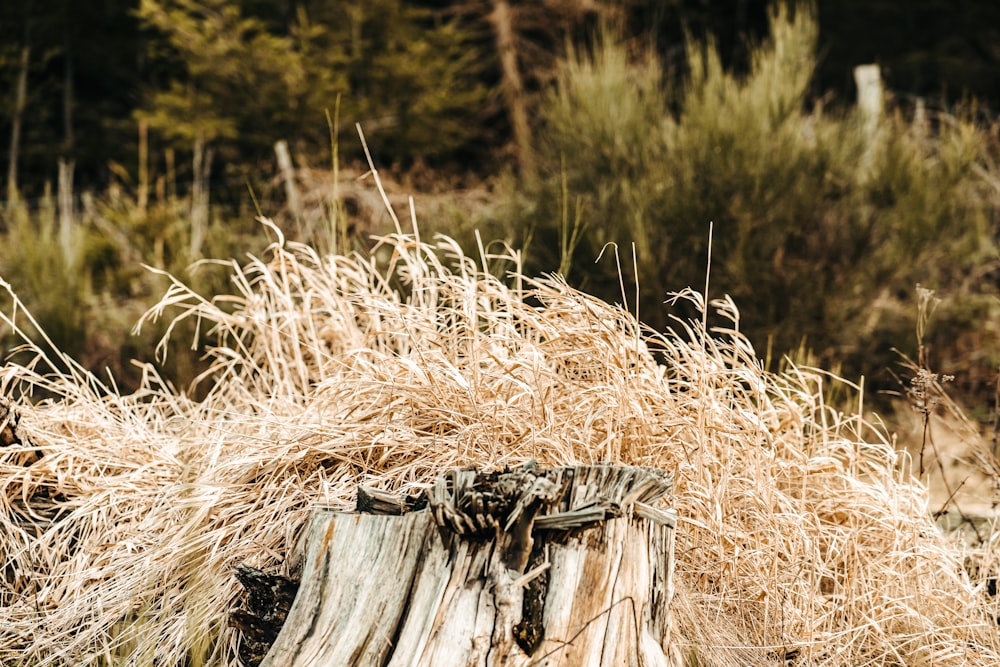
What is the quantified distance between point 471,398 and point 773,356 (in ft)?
8.11

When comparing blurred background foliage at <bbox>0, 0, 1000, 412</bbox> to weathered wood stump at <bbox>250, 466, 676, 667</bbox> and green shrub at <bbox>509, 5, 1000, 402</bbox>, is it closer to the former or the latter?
green shrub at <bbox>509, 5, 1000, 402</bbox>

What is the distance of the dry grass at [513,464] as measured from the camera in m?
1.97

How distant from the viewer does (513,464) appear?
2059 millimetres

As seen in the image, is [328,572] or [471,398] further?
[471,398]

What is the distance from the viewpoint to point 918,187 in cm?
540

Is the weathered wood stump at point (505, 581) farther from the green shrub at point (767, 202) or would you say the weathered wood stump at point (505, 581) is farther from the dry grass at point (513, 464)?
the green shrub at point (767, 202)

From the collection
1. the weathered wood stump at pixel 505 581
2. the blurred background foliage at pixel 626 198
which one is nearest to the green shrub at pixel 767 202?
the blurred background foliage at pixel 626 198

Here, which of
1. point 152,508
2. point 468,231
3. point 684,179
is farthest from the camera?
point 684,179

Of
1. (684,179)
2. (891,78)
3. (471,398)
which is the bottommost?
(891,78)

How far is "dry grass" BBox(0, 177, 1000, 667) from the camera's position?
1.97m

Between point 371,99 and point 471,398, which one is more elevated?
point 471,398

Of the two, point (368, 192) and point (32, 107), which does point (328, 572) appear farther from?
point (32, 107)

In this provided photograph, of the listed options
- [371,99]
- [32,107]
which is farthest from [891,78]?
[32,107]

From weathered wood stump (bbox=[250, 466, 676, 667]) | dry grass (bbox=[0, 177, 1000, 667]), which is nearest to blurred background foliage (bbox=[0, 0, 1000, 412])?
dry grass (bbox=[0, 177, 1000, 667])
